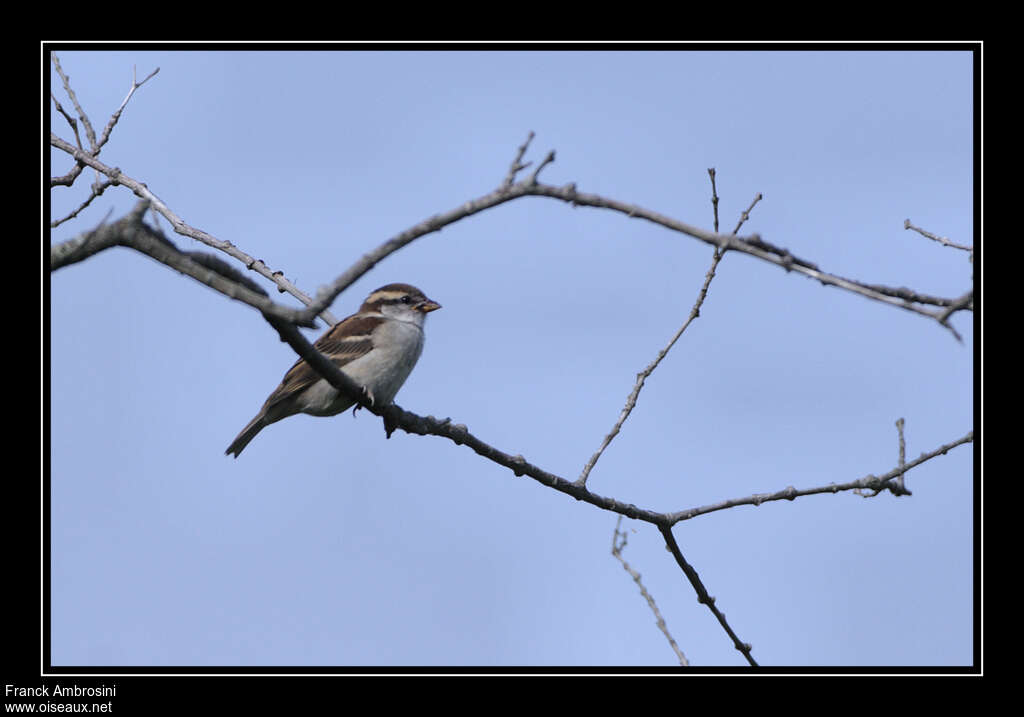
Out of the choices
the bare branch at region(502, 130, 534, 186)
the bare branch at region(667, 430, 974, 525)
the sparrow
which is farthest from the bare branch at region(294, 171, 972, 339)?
the sparrow

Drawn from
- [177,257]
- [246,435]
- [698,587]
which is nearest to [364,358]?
[246,435]

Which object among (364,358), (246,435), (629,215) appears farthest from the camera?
(246,435)

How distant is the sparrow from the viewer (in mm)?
9203

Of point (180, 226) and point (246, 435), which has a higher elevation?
point (180, 226)

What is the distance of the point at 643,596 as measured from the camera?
6.93 metres

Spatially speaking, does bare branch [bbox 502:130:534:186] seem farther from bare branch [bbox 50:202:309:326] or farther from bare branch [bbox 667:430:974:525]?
bare branch [bbox 667:430:974:525]

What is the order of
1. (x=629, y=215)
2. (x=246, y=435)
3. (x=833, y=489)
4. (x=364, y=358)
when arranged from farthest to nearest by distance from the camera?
(x=246, y=435) → (x=364, y=358) → (x=833, y=489) → (x=629, y=215)

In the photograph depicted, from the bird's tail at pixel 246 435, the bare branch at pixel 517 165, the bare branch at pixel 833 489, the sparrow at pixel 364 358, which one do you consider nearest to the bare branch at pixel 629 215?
the bare branch at pixel 517 165

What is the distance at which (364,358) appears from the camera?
9.23 meters

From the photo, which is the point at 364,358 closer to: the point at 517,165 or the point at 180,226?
the point at 180,226

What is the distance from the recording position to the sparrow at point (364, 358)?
30.2ft
